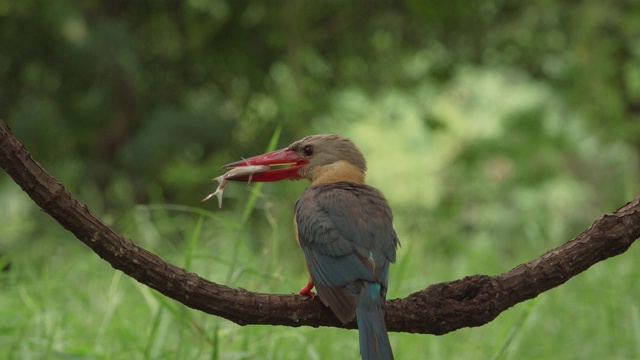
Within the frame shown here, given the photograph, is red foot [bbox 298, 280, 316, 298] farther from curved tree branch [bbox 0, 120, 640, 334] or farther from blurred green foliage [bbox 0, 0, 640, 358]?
blurred green foliage [bbox 0, 0, 640, 358]

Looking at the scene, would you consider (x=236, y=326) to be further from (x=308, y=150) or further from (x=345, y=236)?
(x=345, y=236)

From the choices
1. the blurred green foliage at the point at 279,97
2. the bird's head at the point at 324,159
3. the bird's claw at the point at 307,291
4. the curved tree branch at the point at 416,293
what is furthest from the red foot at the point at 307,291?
the blurred green foliage at the point at 279,97

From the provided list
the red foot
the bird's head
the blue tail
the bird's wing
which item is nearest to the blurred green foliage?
the bird's head

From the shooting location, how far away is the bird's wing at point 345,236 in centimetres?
217

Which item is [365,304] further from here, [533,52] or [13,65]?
[533,52]

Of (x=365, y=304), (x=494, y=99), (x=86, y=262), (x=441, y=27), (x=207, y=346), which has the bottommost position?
(x=365, y=304)

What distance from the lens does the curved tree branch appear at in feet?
5.27

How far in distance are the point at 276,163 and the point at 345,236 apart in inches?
10.0

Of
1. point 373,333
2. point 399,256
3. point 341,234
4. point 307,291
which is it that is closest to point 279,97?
point 399,256

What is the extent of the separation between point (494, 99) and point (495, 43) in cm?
307

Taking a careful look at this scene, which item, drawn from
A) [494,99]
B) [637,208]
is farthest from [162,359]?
[494,99]

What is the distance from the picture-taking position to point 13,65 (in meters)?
6.15

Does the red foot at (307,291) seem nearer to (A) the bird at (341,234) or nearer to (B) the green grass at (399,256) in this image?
(A) the bird at (341,234)

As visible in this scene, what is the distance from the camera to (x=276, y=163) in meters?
2.37
